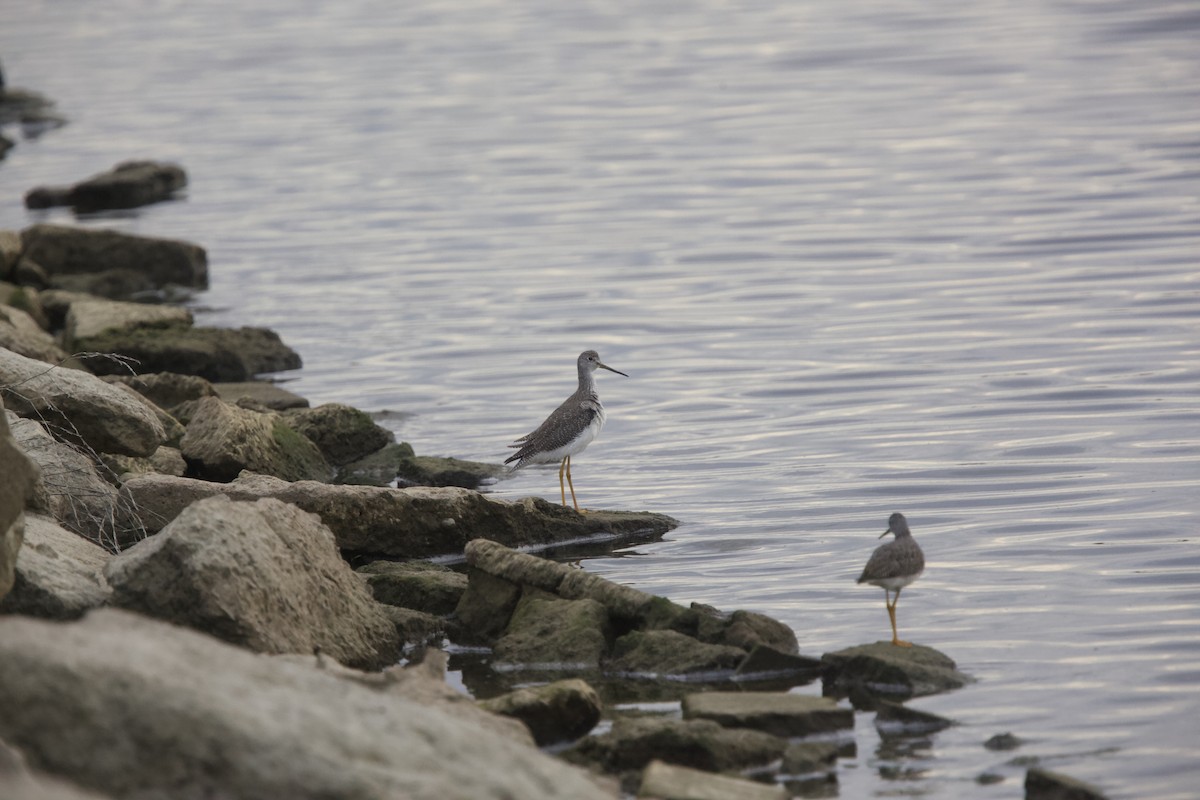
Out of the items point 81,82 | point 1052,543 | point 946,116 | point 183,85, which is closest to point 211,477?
point 1052,543

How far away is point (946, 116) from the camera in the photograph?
3100cm

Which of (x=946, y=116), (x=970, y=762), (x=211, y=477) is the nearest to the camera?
(x=970, y=762)

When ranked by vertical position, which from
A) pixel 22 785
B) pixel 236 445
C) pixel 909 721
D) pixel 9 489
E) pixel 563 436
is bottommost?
pixel 909 721

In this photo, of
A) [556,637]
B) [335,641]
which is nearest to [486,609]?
[556,637]

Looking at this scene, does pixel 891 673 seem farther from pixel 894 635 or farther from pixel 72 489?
pixel 72 489

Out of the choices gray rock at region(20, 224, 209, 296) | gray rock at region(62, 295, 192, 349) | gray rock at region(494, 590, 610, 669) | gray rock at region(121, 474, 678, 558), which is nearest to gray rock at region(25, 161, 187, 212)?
gray rock at region(20, 224, 209, 296)

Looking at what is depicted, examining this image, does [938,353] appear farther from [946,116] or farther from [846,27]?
[846,27]

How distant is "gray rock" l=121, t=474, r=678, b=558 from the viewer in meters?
10.4

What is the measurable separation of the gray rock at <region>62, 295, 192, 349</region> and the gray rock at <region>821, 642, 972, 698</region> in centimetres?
1020

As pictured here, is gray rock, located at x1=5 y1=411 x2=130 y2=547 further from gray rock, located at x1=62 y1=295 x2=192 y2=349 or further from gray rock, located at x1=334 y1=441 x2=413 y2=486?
gray rock, located at x1=62 y1=295 x2=192 y2=349

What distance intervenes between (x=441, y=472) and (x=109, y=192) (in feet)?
61.4

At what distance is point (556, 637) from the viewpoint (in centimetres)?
921

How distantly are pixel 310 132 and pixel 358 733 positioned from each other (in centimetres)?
3084

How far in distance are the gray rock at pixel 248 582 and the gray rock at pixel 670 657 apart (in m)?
1.39
